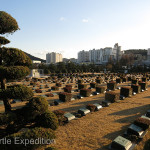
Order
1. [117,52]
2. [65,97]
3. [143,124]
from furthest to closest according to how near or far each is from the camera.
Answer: [117,52]
[65,97]
[143,124]

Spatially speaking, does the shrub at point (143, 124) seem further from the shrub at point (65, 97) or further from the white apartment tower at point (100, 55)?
the white apartment tower at point (100, 55)

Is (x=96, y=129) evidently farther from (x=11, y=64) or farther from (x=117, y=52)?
(x=117, y=52)

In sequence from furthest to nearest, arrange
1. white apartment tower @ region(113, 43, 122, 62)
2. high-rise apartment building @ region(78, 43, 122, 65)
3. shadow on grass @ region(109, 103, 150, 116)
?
high-rise apartment building @ region(78, 43, 122, 65) < white apartment tower @ region(113, 43, 122, 62) < shadow on grass @ region(109, 103, 150, 116)

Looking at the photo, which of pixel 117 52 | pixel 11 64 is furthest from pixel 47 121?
pixel 117 52

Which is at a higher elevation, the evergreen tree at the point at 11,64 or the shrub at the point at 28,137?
the evergreen tree at the point at 11,64

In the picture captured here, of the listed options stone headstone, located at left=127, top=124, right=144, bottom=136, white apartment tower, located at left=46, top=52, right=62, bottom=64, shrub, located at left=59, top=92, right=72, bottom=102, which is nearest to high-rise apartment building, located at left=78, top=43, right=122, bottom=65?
white apartment tower, located at left=46, top=52, right=62, bottom=64

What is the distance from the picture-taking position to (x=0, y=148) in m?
3.78

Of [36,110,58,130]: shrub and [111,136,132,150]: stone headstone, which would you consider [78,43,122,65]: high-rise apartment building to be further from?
[36,110,58,130]: shrub

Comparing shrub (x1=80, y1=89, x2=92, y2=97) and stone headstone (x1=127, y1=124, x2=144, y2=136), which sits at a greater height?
shrub (x1=80, y1=89, x2=92, y2=97)

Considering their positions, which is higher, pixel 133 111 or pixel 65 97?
pixel 65 97

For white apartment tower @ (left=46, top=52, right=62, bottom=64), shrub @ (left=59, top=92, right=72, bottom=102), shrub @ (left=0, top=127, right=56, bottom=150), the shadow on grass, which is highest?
white apartment tower @ (left=46, top=52, right=62, bottom=64)

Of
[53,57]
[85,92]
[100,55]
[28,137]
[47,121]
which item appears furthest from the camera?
[53,57]

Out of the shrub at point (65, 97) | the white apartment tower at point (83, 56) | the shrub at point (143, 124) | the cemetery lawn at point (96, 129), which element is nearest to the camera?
the cemetery lawn at point (96, 129)

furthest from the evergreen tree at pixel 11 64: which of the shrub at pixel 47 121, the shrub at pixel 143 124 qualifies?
the shrub at pixel 143 124
